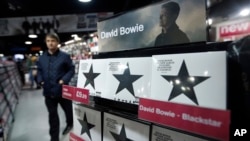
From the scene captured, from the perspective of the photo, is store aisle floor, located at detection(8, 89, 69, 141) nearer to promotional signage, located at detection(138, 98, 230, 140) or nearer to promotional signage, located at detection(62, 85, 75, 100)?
promotional signage, located at detection(62, 85, 75, 100)

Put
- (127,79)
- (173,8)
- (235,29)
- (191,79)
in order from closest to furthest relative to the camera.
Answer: (191,79) < (173,8) < (127,79) < (235,29)

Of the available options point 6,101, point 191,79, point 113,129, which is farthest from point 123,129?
point 6,101

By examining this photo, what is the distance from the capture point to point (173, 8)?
116 centimetres

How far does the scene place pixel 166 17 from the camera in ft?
3.93

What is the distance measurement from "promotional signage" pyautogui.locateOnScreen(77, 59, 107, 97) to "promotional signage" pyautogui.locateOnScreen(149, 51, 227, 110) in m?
0.43

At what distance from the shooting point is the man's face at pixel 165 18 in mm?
1188

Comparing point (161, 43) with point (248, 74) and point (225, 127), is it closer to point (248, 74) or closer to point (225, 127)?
point (248, 74)

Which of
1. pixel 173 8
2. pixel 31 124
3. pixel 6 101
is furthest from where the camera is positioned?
pixel 6 101

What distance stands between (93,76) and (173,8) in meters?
0.65

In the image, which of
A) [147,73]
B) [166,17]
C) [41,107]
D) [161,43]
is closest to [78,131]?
[147,73]

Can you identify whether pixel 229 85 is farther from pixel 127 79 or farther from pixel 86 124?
pixel 86 124

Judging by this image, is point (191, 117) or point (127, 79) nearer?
point (191, 117)

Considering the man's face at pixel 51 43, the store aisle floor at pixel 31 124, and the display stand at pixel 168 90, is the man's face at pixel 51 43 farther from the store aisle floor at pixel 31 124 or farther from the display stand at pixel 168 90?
the display stand at pixel 168 90

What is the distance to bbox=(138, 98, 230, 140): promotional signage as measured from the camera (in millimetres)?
763
